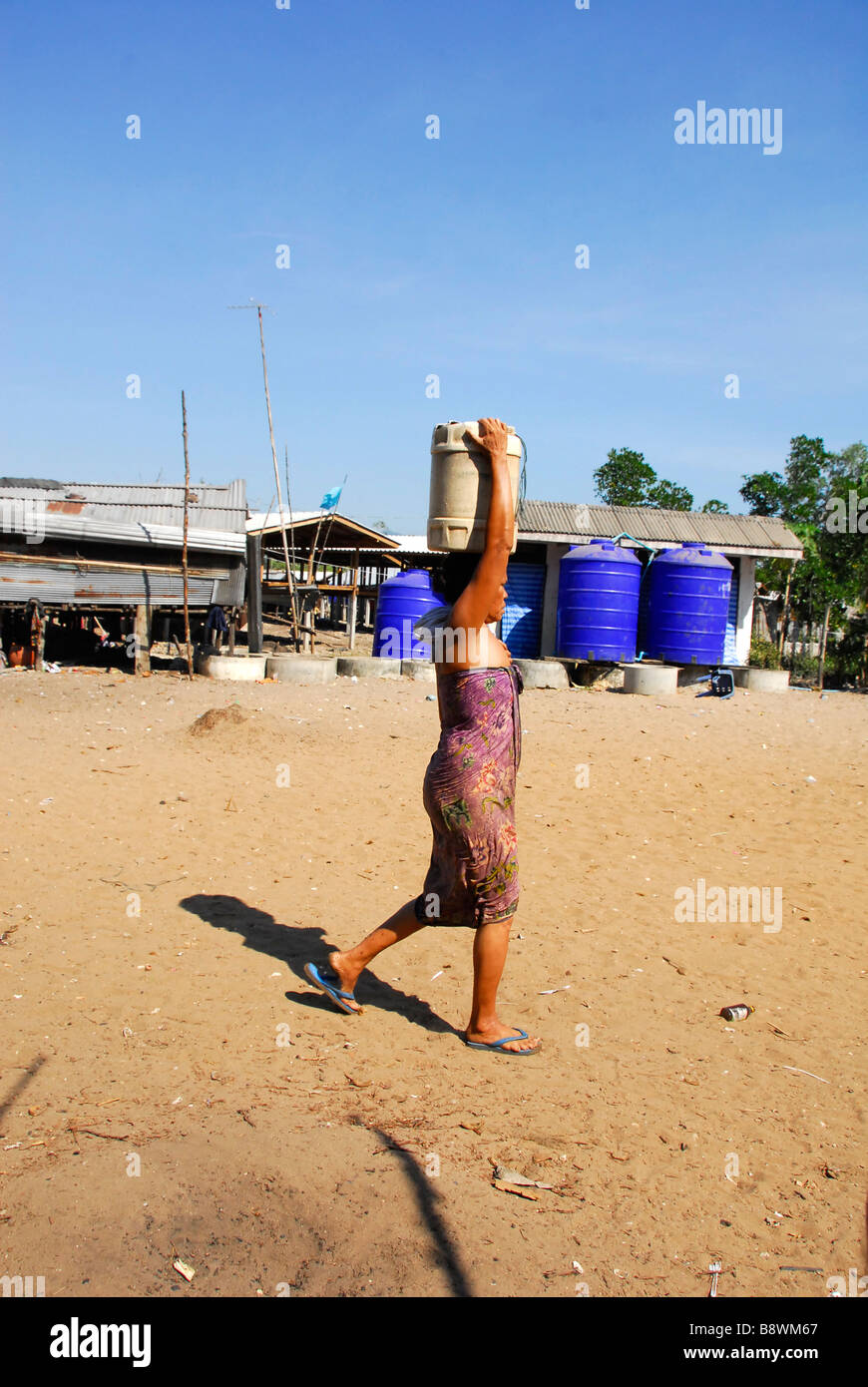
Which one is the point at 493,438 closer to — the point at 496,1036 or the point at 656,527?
the point at 496,1036

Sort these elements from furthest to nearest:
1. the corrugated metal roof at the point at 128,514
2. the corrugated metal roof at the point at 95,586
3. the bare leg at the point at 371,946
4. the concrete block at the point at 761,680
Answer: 1. the concrete block at the point at 761,680
2. the corrugated metal roof at the point at 128,514
3. the corrugated metal roof at the point at 95,586
4. the bare leg at the point at 371,946

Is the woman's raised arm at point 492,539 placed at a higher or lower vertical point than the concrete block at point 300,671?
higher

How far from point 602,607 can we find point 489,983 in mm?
12477

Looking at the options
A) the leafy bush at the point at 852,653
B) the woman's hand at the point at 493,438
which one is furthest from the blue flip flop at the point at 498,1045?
the leafy bush at the point at 852,653

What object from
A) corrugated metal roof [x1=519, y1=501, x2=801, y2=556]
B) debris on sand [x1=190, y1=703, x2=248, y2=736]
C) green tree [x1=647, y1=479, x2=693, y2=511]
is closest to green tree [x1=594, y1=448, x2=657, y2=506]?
green tree [x1=647, y1=479, x2=693, y2=511]

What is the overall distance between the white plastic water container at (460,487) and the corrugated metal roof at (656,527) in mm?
15658

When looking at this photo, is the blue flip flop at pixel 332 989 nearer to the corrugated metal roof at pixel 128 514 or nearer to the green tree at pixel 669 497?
the corrugated metal roof at pixel 128 514

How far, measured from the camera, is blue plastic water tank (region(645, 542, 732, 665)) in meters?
15.5

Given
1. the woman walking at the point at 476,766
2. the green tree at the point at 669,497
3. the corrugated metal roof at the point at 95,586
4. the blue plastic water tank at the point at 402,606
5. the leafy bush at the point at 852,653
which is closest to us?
the woman walking at the point at 476,766

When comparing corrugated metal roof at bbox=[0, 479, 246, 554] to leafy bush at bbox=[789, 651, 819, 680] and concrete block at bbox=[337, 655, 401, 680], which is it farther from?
leafy bush at bbox=[789, 651, 819, 680]

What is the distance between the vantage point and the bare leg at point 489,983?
324 centimetres

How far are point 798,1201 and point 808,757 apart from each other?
709cm

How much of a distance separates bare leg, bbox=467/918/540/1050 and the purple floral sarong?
54 mm

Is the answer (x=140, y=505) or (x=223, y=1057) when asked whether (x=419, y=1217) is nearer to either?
(x=223, y=1057)
